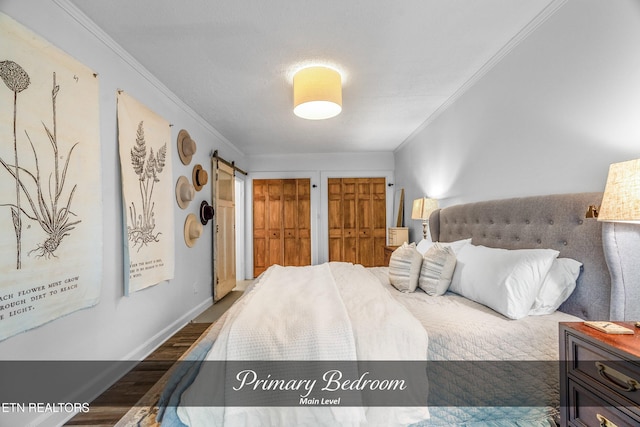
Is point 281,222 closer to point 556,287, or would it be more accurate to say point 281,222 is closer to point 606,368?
point 556,287

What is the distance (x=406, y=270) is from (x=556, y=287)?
2.75 feet

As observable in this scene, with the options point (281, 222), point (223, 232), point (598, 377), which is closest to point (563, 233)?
point (598, 377)

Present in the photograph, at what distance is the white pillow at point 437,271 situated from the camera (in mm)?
1906

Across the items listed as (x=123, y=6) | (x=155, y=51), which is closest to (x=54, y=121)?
(x=123, y=6)

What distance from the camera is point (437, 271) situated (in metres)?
1.93

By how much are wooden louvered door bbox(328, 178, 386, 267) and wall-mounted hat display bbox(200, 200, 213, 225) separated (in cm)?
245

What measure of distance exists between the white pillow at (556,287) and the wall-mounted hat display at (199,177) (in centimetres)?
337

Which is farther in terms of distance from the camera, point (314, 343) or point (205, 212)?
point (205, 212)

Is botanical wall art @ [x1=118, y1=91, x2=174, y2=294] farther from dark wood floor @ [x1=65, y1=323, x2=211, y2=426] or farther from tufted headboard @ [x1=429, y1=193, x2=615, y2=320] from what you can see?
tufted headboard @ [x1=429, y1=193, x2=615, y2=320]

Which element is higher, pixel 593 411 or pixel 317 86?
pixel 317 86

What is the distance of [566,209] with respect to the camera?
154 cm

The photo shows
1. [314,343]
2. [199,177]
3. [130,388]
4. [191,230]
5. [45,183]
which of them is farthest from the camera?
[199,177]

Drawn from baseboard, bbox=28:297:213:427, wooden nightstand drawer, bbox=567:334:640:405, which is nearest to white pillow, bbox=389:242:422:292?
wooden nightstand drawer, bbox=567:334:640:405

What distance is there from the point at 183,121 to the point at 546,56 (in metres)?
3.27
